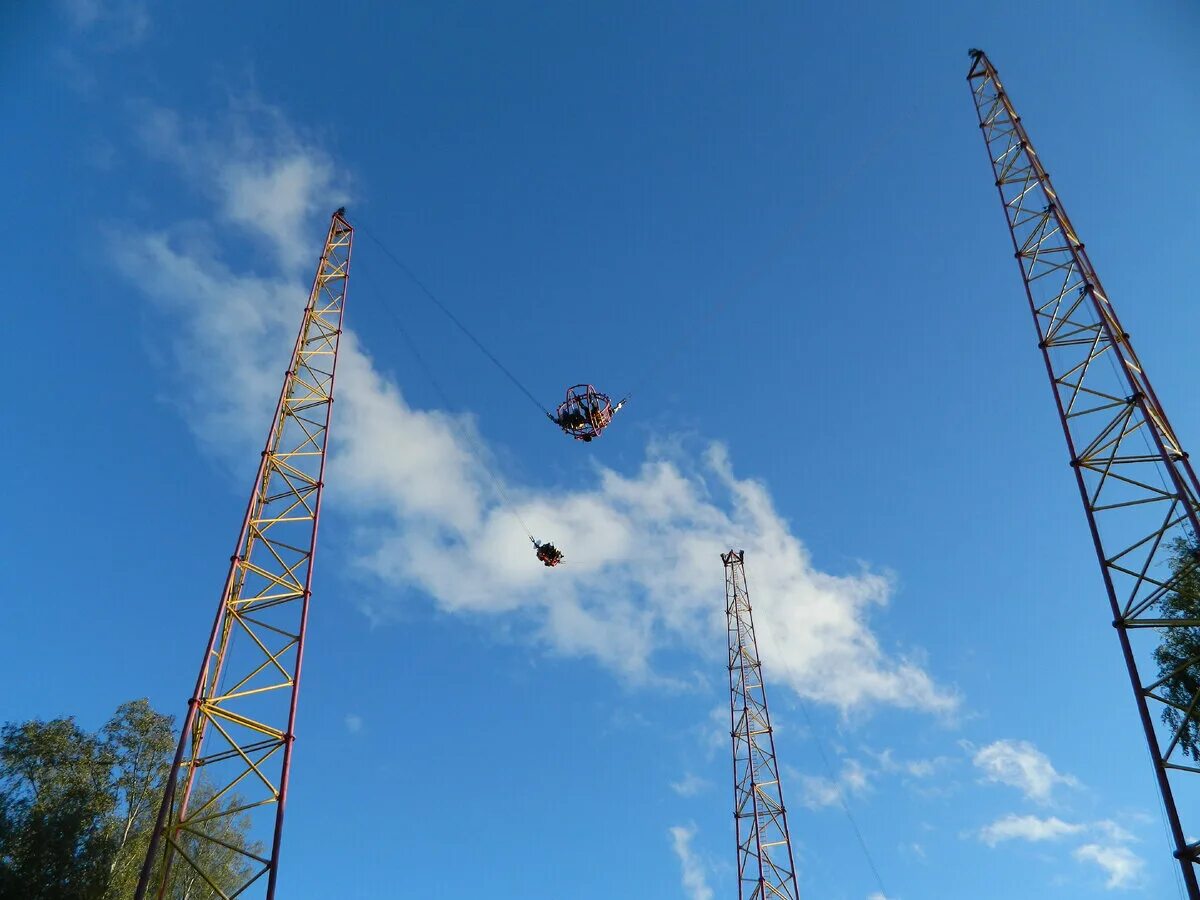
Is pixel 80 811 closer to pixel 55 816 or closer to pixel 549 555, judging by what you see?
pixel 55 816

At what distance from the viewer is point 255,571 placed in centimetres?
2316

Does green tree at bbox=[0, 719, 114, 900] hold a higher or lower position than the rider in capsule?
lower

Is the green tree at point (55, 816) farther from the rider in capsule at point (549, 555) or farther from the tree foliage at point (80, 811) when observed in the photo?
the rider in capsule at point (549, 555)

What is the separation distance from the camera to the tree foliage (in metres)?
24.2

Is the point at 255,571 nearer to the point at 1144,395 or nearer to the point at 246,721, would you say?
the point at 246,721

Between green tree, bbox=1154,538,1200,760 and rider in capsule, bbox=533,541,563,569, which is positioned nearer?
green tree, bbox=1154,538,1200,760

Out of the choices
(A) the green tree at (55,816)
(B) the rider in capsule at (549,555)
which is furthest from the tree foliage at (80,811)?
(B) the rider in capsule at (549,555)

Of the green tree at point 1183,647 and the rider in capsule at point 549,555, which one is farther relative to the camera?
the rider in capsule at point 549,555

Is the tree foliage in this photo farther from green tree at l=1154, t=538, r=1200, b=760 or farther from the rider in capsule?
green tree at l=1154, t=538, r=1200, b=760

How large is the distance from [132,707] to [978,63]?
42.5 meters

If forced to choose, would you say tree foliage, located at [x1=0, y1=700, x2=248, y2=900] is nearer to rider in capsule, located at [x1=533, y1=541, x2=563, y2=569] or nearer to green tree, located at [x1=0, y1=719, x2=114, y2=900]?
green tree, located at [x1=0, y1=719, x2=114, y2=900]

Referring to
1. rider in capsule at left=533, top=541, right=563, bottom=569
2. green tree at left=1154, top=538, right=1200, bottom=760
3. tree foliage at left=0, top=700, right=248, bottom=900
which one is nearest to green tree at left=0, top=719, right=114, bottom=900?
tree foliage at left=0, top=700, right=248, bottom=900

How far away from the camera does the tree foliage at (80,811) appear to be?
24.2 metres

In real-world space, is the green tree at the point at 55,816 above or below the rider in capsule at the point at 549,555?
below
